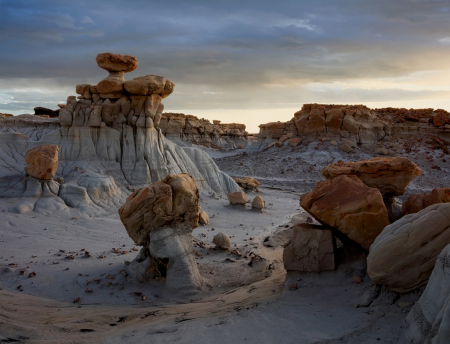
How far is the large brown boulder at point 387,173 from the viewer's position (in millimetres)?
8312

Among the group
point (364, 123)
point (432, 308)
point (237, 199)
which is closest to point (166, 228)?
point (432, 308)

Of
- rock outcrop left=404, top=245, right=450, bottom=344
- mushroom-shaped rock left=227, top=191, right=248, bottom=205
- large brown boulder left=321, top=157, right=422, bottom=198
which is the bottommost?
mushroom-shaped rock left=227, top=191, right=248, bottom=205

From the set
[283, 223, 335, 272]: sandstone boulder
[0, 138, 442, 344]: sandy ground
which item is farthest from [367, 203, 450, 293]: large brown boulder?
[283, 223, 335, 272]: sandstone boulder

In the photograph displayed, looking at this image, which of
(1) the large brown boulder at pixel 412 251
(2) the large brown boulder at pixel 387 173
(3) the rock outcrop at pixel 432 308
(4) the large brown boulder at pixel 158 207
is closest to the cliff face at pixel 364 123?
(2) the large brown boulder at pixel 387 173

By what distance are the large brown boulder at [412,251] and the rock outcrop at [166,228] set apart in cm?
406

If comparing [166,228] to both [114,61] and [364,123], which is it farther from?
[364,123]

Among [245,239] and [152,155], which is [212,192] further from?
[245,239]

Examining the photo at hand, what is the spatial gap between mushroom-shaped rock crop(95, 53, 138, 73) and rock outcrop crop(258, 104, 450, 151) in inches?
981

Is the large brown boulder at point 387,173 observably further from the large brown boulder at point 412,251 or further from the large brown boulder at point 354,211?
the large brown boulder at point 412,251

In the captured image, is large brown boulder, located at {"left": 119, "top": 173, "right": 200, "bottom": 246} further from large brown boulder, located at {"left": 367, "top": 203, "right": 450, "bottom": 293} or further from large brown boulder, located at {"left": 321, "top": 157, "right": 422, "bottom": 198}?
large brown boulder, located at {"left": 367, "top": 203, "right": 450, "bottom": 293}

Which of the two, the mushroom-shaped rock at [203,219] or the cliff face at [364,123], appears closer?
the mushroom-shaped rock at [203,219]

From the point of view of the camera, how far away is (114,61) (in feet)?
58.3

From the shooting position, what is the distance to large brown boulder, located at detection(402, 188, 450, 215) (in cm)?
720

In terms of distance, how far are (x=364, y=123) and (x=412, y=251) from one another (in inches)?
1395
